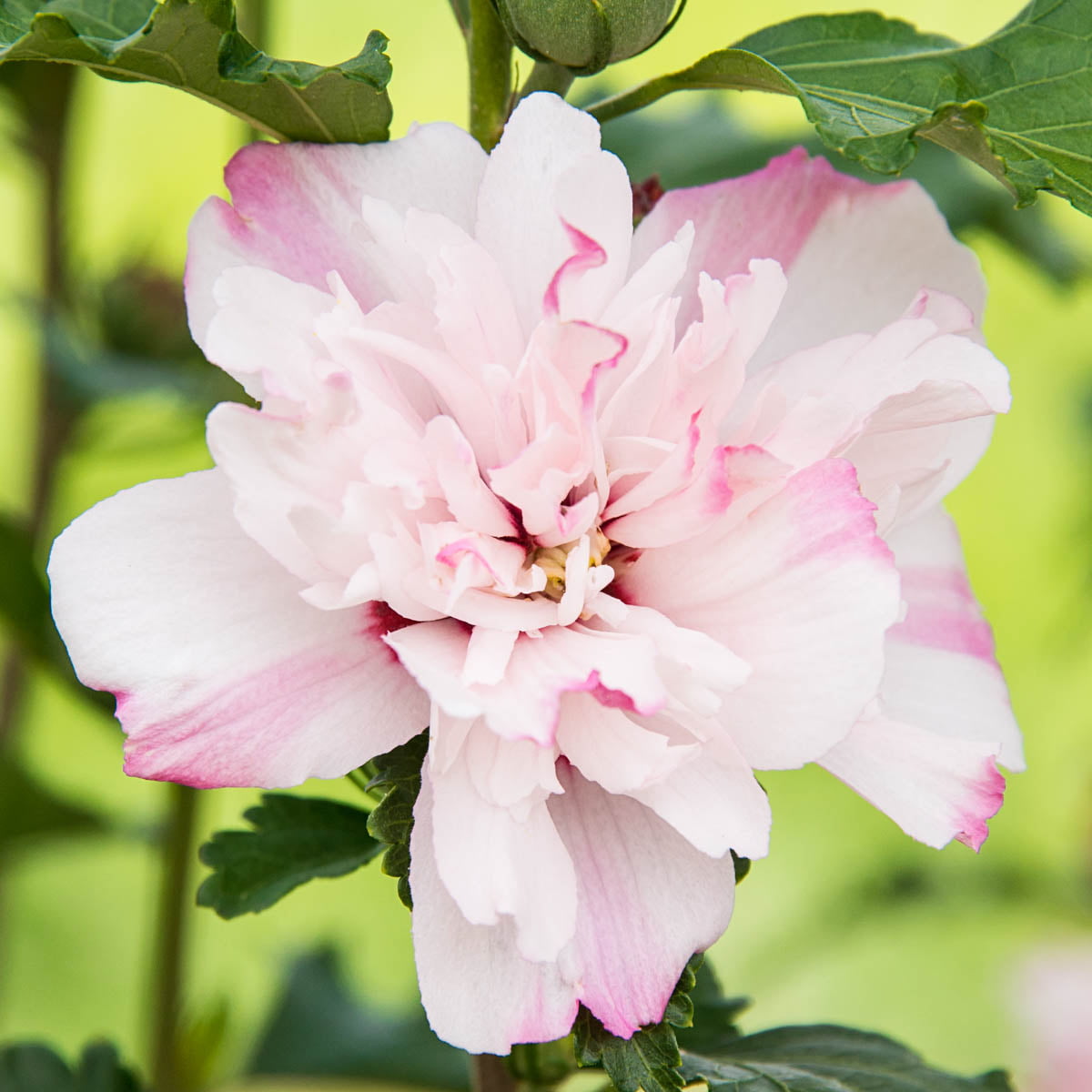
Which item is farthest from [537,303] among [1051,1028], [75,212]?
[1051,1028]

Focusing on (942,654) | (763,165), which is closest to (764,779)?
(763,165)

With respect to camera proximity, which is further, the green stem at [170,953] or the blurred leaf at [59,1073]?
the green stem at [170,953]

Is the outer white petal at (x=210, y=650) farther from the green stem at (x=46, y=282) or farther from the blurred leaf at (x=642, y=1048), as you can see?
the green stem at (x=46, y=282)

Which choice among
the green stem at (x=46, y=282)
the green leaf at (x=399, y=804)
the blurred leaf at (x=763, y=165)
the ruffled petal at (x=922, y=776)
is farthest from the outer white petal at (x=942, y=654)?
the green stem at (x=46, y=282)

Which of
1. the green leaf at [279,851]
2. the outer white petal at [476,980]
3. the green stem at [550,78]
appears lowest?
the green leaf at [279,851]

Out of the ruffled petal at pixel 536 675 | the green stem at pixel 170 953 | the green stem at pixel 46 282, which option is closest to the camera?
the ruffled petal at pixel 536 675

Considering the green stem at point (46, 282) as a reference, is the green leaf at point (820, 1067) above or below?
above

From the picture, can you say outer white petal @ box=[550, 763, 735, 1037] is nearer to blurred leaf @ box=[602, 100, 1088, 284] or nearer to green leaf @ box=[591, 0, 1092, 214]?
green leaf @ box=[591, 0, 1092, 214]

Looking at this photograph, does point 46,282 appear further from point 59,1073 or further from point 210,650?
point 210,650
